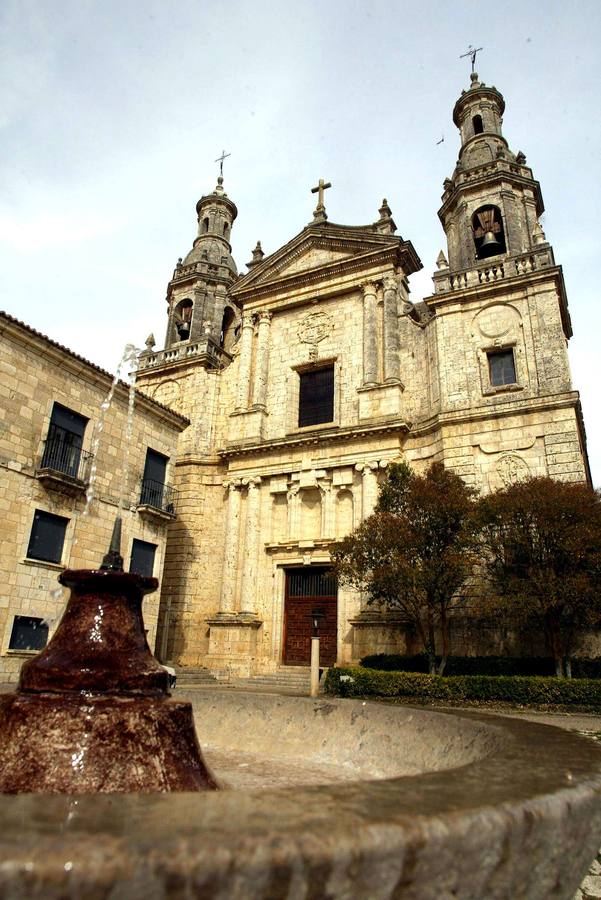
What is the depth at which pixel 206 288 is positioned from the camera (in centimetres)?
2789

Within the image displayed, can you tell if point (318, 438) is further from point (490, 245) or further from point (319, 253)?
point (490, 245)

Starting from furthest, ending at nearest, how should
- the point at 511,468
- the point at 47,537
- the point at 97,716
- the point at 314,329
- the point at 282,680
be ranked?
the point at 314,329 < the point at 282,680 < the point at 511,468 < the point at 47,537 < the point at 97,716

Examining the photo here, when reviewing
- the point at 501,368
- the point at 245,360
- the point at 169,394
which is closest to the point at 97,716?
the point at 501,368

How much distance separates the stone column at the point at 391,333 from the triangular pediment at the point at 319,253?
1443mm

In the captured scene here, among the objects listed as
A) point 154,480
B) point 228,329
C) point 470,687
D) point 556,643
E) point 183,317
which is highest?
point 183,317

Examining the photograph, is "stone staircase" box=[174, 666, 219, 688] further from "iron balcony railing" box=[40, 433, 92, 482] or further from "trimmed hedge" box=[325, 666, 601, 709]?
"iron balcony railing" box=[40, 433, 92, 482]

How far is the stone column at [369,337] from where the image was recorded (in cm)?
2048

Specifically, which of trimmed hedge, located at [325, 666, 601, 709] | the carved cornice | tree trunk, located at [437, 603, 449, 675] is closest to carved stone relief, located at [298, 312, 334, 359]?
the carved cornice

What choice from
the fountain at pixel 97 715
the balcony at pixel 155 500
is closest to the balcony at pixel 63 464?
the balcony at pixel 155 500

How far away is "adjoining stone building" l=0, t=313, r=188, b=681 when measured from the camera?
44.5 feet

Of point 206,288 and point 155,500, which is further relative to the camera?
point 206,288

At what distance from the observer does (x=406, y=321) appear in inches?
836

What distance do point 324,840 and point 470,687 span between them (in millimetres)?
12129

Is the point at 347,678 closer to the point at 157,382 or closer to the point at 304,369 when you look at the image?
the point at 304,369
